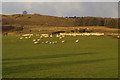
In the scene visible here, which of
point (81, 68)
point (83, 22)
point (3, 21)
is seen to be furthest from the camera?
point (3, 21)

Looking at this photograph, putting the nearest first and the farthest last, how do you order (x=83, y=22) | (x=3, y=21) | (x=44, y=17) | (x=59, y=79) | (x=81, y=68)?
(x=59, y=79)
(x=81, y=68)
(x=83, y=22)
(x=3, y=21)
(x=44, y=17)

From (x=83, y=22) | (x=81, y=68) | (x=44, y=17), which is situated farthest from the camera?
(x=44, y=17)

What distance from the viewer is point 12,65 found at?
18344 millimetres

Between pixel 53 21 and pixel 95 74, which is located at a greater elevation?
pixel 53 21

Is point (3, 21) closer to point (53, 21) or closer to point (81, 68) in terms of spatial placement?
point (53, 21)

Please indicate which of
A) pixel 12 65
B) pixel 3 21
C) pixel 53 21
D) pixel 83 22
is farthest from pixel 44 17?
pixel 12 65

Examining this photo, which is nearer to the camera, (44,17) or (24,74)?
(24,74)

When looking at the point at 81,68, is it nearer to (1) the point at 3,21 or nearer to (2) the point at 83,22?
(2) the point at 83,22

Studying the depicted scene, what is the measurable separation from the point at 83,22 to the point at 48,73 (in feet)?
306

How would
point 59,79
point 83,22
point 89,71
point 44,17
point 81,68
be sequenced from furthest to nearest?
point 44,17 → point 83,22 → point 81,68 → point 89,71 → point 59,79

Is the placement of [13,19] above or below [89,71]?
above

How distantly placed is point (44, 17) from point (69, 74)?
115 meters

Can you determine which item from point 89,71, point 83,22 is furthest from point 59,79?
point 83,22

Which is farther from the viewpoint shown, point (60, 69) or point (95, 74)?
point (60, 69)
